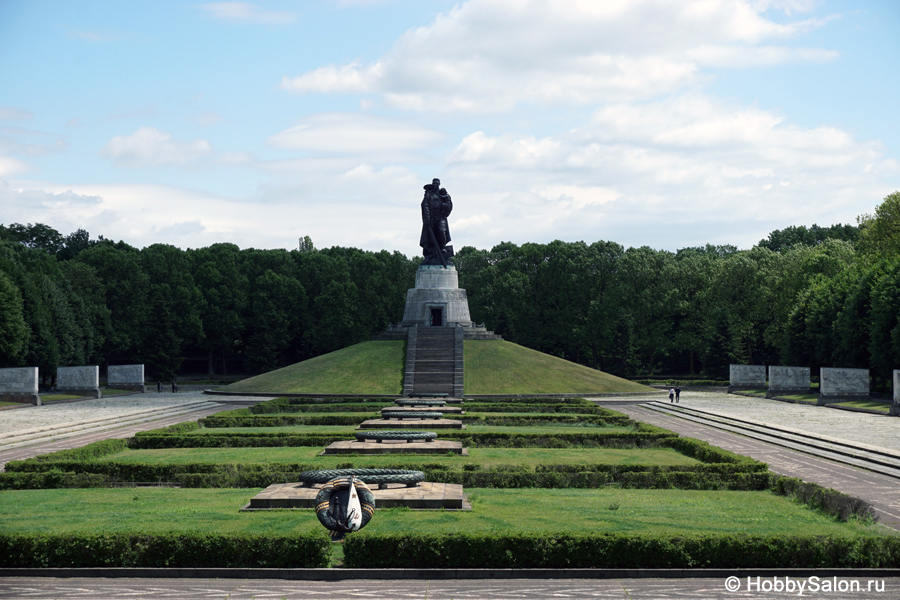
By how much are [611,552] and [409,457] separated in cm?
1238

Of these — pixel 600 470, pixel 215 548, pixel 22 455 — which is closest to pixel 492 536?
pixel 215 548

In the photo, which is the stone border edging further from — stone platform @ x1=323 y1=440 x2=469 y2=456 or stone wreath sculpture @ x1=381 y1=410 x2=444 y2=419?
stone wreath sculpture @ x1=381 y1=410 x2=444 y2=419

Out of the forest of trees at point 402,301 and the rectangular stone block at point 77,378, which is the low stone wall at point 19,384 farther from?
the forest of trees at point 402,301

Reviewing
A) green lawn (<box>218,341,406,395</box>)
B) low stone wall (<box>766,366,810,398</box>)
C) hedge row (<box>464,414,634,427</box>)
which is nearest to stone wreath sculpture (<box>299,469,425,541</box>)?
hedge row (<box>464,414,634,427</box>)

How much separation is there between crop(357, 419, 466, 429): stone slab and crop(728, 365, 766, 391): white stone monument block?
40.7 meters

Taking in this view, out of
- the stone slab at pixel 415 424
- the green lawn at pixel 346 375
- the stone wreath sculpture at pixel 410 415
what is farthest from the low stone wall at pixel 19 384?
the stone slab at pixel 415 424

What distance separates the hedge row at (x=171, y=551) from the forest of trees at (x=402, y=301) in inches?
2285

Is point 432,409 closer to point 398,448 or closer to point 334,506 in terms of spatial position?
point 398,448

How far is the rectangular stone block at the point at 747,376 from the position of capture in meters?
69.1

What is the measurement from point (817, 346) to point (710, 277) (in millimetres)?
24294

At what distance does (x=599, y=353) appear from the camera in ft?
300

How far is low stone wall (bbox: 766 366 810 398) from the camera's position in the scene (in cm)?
6200

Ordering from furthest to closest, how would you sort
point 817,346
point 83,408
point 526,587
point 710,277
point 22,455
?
1. point 710,277
2. point 817,346
3. point 83,408
4. point 22,455
5. point 526,587

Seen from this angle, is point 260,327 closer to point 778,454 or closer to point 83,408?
point 83,408
